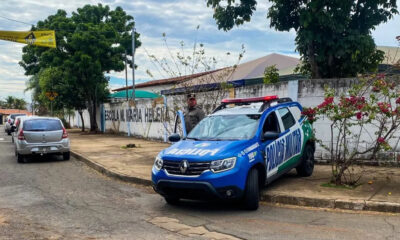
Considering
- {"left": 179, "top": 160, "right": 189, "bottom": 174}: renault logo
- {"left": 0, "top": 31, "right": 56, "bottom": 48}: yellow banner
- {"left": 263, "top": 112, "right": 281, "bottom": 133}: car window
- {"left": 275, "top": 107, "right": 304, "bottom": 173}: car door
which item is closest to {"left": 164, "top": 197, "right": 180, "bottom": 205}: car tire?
{"left": 179, "top": 160, "right": 189, "bottom": 174}: renault logo

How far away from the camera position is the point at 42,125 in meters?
13.2

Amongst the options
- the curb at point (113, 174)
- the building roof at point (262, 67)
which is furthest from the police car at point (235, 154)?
the building roof at point (262, 67)

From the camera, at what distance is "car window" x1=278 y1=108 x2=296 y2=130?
773 cm

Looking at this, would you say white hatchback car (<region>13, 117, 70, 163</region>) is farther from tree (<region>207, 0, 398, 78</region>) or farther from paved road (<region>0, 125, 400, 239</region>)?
tree (<region>207, 0, 398, 78</region>)

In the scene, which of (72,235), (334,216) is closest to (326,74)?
(334,216)

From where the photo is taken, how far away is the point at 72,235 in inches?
203

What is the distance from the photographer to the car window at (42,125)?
1296 cm

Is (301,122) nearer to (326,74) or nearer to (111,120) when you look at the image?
(326,74)

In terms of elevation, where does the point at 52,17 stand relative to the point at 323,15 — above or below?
above

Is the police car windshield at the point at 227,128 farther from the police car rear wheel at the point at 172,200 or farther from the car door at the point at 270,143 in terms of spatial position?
the police car rear wheel at the point at 172,200

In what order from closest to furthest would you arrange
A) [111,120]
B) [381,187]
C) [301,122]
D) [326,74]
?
[381,187]
[301,122]
[326,74]
[111,120]

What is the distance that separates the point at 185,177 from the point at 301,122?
3.51 meters

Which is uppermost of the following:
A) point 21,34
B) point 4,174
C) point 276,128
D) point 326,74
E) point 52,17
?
point 52,17

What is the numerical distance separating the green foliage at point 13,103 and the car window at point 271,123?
122 metres
